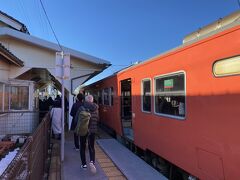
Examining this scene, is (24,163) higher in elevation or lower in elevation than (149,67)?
lower

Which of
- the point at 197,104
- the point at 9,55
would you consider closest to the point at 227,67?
the point at 197,104

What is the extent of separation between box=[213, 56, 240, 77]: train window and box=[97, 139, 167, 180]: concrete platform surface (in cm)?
236

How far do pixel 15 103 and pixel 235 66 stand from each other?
8.47 m

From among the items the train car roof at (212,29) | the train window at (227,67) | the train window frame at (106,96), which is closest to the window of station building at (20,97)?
the train window frame at (106,96)

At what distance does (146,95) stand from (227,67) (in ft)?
11.0

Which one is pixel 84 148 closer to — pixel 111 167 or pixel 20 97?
pixel 111 167

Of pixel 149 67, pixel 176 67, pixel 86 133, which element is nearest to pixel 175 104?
pixel 176 67

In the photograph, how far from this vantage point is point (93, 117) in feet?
19.9

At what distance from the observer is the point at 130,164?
20.6ft

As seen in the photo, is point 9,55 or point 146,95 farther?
point 9,55

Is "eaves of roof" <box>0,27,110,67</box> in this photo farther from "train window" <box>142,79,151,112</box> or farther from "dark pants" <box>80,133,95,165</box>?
"dark pants" <box>80,133,95,165</box>

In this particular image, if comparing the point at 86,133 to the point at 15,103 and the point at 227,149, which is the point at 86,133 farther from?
the point at 15,103

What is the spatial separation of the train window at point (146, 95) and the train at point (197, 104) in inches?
0.9

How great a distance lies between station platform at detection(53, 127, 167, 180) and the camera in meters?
5.49
